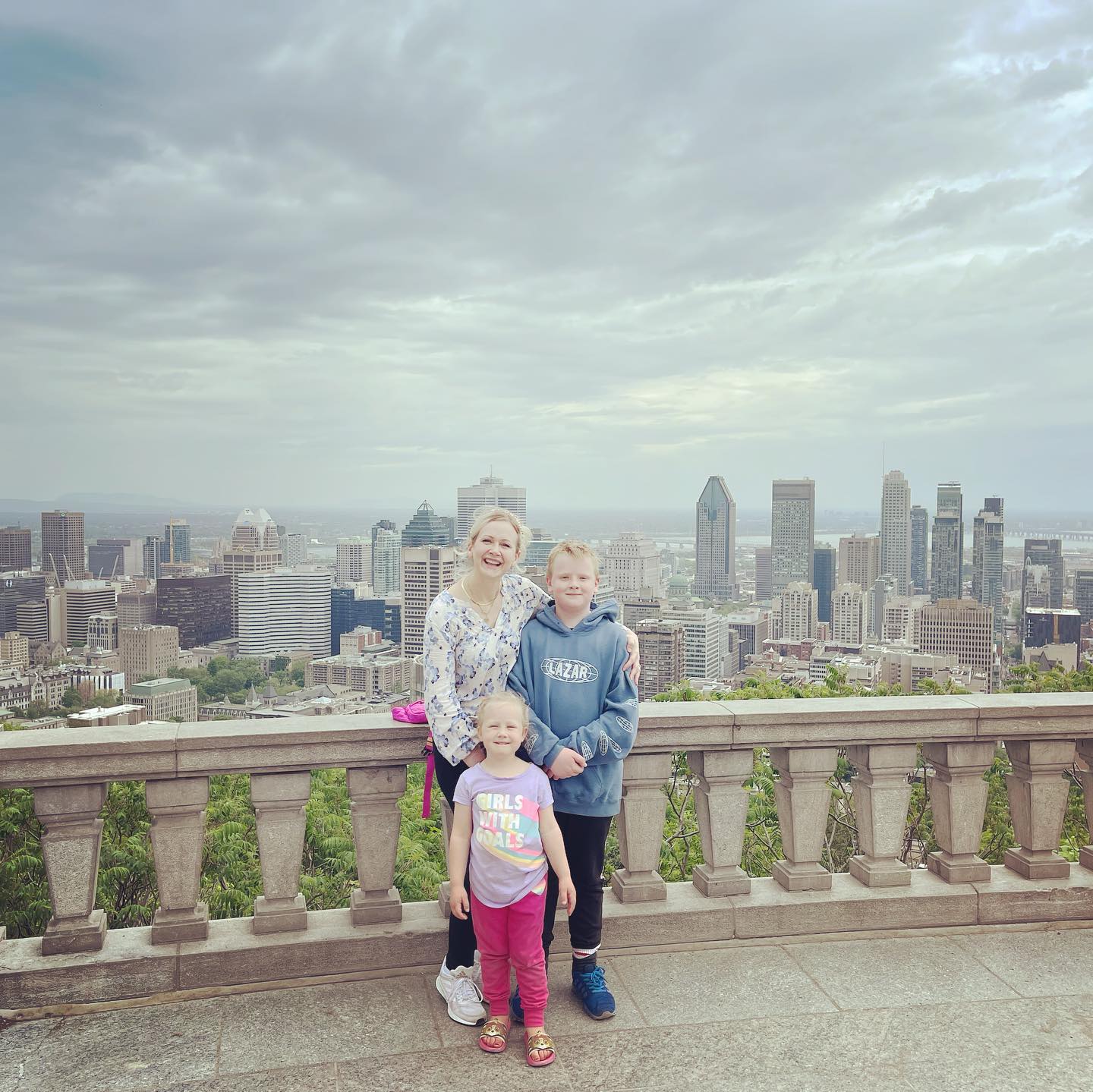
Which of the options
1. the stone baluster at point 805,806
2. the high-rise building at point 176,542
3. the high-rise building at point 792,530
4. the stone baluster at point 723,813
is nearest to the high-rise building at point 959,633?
the high-rise building at point 792,530

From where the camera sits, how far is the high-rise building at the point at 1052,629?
71688mm

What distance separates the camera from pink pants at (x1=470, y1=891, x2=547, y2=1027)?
3.20 m

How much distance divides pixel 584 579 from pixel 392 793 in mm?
1152

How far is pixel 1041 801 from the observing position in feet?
13.7

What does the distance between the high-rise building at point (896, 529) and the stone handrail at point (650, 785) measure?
158630mm

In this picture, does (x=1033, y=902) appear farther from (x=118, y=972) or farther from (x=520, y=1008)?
(x=118, y=972)

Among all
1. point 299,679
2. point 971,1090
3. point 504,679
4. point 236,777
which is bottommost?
point 299,679

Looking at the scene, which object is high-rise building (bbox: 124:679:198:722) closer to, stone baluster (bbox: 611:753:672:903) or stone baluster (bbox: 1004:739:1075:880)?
stone baluster (bbox: 611:753:672:903)

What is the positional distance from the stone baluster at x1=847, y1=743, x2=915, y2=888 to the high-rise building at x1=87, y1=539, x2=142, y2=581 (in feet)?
461

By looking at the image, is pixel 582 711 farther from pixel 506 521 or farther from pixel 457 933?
pixel 457 933

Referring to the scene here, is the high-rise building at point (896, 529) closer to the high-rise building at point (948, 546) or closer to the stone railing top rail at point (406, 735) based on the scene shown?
the high-rise building at point (948, 546)

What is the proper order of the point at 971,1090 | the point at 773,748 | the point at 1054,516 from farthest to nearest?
1. the point at 1054,516
2. the point at 773,748
3. the point at 971,1090

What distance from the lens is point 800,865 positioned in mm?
4055

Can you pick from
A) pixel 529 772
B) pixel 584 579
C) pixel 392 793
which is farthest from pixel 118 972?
pixel 584 579
